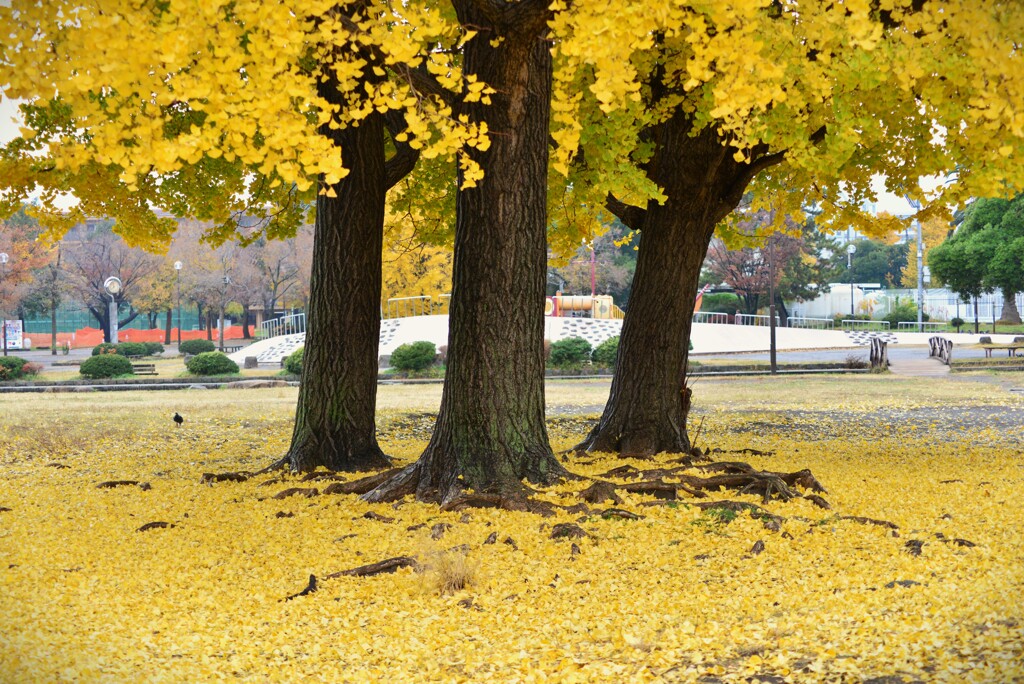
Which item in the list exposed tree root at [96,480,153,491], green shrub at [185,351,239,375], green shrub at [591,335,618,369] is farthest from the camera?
green shrub at [591,335,618,369]

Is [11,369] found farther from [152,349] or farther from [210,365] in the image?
[152,349]

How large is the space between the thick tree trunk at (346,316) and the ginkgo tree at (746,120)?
208 centimetres

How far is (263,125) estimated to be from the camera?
5656 mm

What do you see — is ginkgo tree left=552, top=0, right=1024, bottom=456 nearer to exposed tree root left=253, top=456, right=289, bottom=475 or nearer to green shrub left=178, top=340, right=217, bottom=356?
exposed tree root left=253, top=456, right=289, bottom=475

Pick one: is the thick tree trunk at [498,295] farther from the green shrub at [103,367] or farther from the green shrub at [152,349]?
the green shrub at [152,349]

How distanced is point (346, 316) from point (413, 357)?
64.9 ft

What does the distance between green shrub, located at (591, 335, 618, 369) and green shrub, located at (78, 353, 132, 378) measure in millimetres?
14477

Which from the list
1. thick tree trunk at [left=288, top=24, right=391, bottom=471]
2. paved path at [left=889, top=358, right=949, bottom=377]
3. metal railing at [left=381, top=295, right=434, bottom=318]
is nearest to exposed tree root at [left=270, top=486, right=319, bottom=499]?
thick tree trunk at [left=288, top=24, right=391, bottom=471]

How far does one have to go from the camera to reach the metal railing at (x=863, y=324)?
55125 mm

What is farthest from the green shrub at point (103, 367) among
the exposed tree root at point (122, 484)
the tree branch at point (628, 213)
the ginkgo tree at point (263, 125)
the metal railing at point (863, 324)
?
the metal railing at point (863, 324)

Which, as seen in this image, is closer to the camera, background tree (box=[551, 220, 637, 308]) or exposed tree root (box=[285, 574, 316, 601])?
exposed tree root (box=[285, 574, 316, 601])

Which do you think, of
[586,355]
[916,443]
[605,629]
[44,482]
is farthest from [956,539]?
Answer: [586,355]

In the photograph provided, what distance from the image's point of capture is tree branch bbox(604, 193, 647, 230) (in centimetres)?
1140

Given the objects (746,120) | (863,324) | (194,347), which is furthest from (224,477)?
(863,324)
